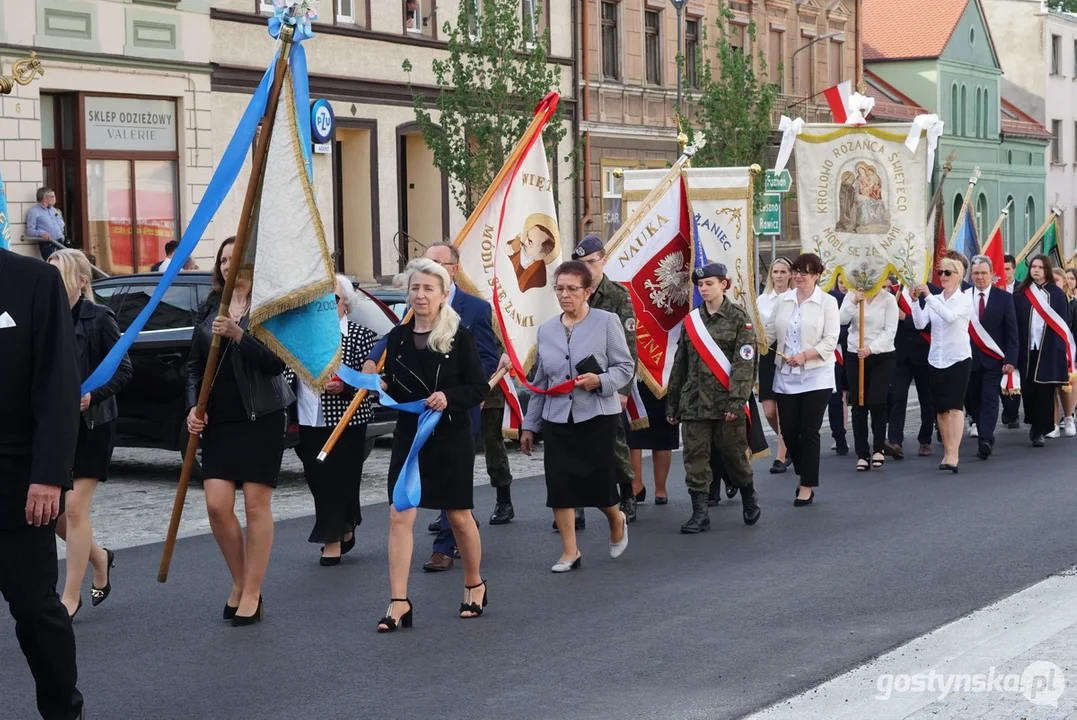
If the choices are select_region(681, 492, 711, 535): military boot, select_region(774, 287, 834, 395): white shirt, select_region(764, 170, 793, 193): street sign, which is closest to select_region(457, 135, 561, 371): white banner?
select_region(681, 492, 711, 535): military boot

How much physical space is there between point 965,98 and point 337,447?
57.4 m

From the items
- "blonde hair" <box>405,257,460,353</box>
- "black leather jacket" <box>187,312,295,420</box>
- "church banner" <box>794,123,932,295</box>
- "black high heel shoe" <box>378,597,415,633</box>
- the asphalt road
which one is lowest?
the asphalt road

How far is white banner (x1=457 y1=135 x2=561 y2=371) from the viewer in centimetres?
1071

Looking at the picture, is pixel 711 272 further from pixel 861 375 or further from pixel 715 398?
pixel 861 375

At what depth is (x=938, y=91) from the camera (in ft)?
202

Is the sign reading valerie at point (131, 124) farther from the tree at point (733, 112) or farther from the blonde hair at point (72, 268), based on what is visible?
the blonde hair at point (72, 268)

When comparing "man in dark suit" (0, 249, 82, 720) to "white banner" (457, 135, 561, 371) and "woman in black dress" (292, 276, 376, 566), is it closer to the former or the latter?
"woman in black dress" (292, 276, 376, 566)

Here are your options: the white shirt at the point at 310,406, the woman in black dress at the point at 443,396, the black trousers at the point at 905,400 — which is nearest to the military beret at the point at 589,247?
the white shirt at the point at 310,406

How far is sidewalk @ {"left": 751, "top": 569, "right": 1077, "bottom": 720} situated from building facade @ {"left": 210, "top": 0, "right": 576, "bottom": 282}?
1999cm

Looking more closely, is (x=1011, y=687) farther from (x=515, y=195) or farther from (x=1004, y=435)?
(x=1004, y=435)

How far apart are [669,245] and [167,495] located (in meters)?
4.24

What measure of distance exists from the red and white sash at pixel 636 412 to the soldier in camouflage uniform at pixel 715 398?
25 cm

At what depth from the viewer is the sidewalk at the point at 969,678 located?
6.09 meters

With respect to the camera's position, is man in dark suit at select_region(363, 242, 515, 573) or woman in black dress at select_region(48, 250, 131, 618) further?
man in dark suit at select_region(363, 242, 515, 573)
